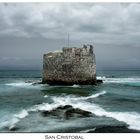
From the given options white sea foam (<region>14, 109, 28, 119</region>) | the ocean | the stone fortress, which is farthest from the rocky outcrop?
the stone fortress

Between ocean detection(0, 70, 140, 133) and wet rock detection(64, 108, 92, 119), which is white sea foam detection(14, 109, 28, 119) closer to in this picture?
ocean detection(0, 70, 140, 133)

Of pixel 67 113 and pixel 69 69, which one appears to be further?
pixel 69 69

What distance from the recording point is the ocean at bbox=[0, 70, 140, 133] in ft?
17.8

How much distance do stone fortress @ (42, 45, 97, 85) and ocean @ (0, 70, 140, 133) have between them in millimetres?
683

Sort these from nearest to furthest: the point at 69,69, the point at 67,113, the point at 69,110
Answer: the point at 67,113 < the point at 69,110 < the point at 69,69

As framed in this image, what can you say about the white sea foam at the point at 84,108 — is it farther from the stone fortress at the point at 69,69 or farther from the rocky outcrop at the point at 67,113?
the stone fortress at the point at 69,69

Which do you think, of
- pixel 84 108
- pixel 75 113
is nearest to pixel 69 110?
pixel 75 113

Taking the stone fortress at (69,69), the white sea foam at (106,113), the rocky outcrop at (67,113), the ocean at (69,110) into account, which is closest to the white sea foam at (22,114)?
the ocean at (69,110)

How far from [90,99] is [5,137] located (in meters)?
1.56

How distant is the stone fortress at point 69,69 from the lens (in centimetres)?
725

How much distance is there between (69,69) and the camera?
7.55m

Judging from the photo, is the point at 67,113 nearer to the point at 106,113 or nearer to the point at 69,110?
the point at 69,110

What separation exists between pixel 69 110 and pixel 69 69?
1.83 metres

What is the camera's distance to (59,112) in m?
5.90
